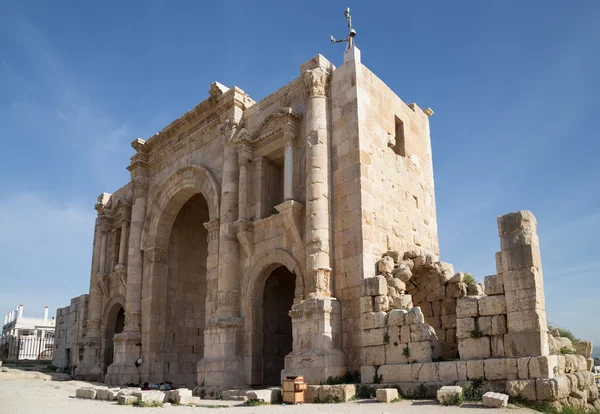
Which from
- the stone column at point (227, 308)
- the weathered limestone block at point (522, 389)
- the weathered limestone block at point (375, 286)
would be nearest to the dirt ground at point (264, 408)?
the weathered limestone block at point (522, 389)

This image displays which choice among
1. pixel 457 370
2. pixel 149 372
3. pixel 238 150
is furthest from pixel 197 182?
pixel 457 370

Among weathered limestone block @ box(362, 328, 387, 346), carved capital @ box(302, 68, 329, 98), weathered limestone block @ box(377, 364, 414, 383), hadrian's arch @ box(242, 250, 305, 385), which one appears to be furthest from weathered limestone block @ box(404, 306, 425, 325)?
carved capital @ box(302, 68, 329, 98)

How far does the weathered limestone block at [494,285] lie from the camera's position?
9422 mm

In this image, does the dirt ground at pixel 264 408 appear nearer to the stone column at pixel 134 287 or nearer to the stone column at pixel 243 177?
the stone column at pixel 243 177

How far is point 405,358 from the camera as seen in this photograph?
10602mm

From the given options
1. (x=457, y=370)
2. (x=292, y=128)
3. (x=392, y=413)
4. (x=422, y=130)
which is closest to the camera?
(x=392, y=413)

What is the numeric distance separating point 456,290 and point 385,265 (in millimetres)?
1795

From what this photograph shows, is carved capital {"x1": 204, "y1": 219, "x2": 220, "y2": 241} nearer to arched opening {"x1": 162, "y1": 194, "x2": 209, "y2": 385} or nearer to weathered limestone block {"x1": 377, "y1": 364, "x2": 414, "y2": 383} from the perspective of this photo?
arched opening {"x1": 162, "y1": 194, "x2": 209, "y2": 385}

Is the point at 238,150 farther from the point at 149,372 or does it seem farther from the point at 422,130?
the point at 149,372

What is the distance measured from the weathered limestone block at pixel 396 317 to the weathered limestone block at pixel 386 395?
143 centimetres

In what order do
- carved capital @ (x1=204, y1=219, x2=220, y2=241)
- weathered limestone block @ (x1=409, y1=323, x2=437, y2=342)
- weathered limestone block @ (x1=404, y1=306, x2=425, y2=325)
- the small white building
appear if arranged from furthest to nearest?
the small white building → carved capital @ (x1=204, y1=219, x2=220, y2=241) → weathered limestone block @ (x1=404, y1=306, x2=425, y2=325) → weathered limestone block @ (x1=409, y1=323, x2=437, y2=342)

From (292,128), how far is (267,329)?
5128mm

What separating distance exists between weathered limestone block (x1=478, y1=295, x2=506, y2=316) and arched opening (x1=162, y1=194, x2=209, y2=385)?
1138 centimetres

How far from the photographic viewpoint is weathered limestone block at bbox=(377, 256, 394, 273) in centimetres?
1192
